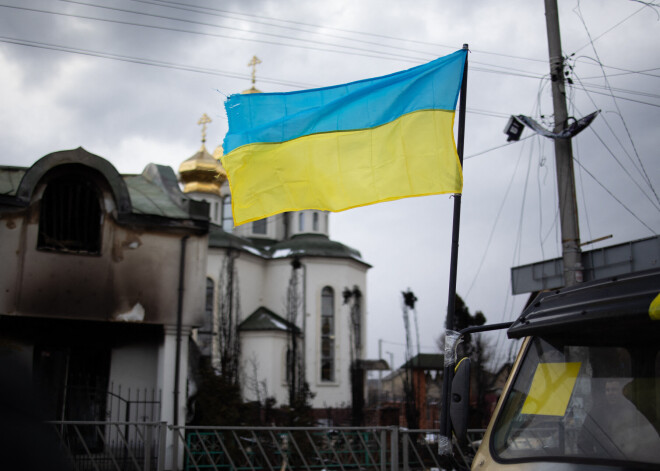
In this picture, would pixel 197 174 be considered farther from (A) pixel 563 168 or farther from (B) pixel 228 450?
(A) pixel 563 168

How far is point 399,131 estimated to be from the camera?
654 centimetres

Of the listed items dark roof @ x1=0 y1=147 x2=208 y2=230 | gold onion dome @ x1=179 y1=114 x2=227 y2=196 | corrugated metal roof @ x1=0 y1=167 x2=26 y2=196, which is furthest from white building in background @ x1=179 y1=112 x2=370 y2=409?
corrugated metal roof @ x1=0 y1=167 x2=26 y2=196

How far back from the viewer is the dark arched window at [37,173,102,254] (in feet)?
51.2

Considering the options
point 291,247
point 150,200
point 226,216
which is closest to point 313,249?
point 291,247

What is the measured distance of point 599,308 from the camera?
152 inches

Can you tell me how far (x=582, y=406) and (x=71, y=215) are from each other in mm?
14387

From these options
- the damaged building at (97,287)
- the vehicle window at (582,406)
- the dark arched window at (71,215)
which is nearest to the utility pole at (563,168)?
the vehicle window at (582,406)

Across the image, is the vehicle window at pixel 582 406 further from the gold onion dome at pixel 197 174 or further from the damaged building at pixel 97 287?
the gold onion dome at pixel 197 174

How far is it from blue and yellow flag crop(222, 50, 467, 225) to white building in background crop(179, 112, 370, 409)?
28.3 meters

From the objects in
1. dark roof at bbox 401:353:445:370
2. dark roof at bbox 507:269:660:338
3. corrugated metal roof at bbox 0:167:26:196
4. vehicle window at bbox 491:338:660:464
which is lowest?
vehicle window at bbox 491:338:660:464

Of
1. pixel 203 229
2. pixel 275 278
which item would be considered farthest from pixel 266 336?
pixel 203 229

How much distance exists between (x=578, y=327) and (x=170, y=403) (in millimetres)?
13549

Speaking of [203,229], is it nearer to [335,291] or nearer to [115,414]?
[115,414]

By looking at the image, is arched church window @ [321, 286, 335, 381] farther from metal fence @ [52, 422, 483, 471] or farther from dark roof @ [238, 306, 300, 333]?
metal fence @ [52, 422, 483, 471]
